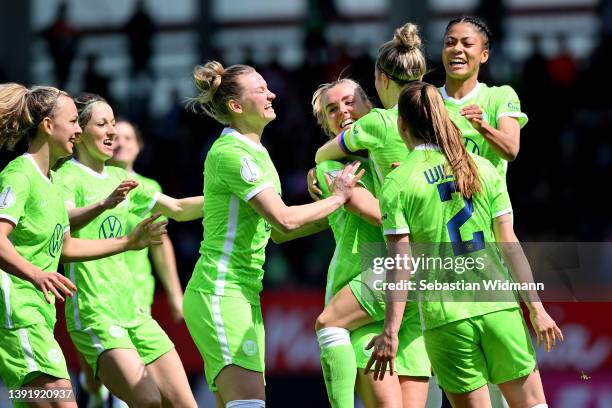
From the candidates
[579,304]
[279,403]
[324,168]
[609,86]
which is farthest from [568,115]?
[324,168]

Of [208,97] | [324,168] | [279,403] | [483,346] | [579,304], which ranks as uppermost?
[208,97]

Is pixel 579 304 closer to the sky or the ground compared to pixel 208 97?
closer to the ground

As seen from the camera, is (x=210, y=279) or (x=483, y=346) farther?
(x=210, y=279)

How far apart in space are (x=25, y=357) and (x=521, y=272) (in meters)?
2.38

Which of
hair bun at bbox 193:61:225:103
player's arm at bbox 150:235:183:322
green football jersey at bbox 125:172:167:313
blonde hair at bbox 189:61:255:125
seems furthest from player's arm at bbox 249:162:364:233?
player's arm at bbox 150:235:183:322

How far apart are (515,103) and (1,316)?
290 centimetres

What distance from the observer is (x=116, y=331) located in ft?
21.6

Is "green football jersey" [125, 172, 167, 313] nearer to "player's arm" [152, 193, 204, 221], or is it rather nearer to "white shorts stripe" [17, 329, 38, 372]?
"player's arm" [152, 193, 204, 221]

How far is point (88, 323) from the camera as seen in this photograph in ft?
21.6

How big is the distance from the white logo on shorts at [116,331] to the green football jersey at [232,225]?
3.10 ft

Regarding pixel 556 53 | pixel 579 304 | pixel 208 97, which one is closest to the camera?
pixel 208 97

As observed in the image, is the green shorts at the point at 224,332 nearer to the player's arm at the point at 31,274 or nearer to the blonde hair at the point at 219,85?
the player's arm at the point at 31,274

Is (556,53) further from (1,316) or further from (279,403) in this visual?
(1,316)

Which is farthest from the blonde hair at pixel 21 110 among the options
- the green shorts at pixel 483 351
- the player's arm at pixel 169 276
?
the player's arm at pixel 169 276
